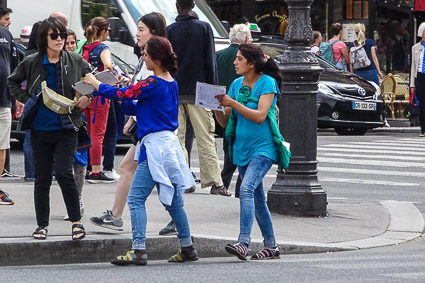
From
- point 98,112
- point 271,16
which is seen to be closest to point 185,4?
point 98,112

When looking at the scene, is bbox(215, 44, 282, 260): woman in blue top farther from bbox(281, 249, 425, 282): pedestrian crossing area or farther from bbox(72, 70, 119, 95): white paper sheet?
bbox(72, 70, 119, 95): white paper sheet

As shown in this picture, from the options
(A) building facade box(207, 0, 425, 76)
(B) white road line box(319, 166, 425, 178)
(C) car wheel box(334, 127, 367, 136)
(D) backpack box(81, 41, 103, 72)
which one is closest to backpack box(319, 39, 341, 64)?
(C) car wheel box(334, 127, 367, 136)

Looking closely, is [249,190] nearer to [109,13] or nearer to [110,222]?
[110,222]

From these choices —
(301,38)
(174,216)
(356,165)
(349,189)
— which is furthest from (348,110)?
(174,216)

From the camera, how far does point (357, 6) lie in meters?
28.4

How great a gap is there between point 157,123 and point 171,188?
0.48 metres

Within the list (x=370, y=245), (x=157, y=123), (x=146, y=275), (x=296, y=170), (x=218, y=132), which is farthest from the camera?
(x=218, y=132)

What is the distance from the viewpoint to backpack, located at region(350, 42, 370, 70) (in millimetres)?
22109

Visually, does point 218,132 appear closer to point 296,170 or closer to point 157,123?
point 296,170

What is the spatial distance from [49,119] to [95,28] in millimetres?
3502

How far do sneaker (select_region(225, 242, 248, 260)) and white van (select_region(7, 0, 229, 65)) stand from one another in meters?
9.80

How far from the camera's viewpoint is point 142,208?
26.0ft

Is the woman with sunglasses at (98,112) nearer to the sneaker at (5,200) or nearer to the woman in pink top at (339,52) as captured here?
the sneaker at (5,200)

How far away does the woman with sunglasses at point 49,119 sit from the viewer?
843 cm
